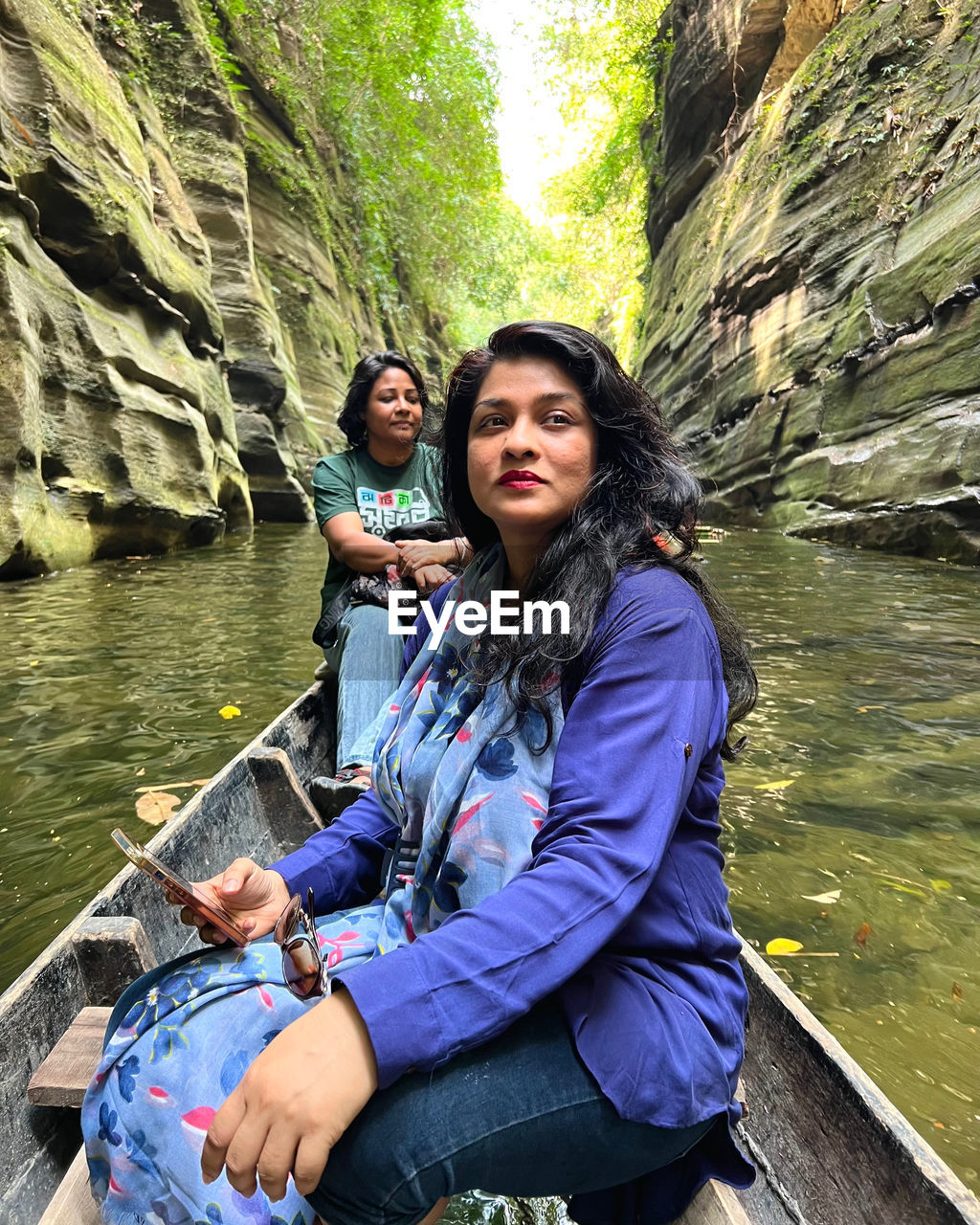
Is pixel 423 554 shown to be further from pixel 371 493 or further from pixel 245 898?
pixel 245 898

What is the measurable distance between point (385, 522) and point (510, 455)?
212 centimetres

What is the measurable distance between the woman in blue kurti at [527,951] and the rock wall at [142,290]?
6.28 m

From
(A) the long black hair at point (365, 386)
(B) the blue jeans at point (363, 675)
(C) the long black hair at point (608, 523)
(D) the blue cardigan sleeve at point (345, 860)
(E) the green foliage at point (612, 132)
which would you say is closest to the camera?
(C) the long black hair at point (608, 523)

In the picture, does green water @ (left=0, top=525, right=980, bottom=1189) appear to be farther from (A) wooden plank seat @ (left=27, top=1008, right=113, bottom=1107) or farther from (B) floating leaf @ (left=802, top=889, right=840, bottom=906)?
Result: (A) wooden plank seat @ (left=27, top=1008, right=113, bottom=1107)

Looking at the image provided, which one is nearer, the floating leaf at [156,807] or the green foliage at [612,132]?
the floating leaf at [156,807]

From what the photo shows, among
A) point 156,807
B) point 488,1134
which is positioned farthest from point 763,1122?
point 156,807

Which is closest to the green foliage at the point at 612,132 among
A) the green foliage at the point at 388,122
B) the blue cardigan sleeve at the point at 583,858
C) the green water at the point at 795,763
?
the green foliage at the point at 388,122

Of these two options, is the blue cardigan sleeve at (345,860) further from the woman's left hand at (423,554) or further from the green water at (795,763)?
the woman's left hand at (423,554)

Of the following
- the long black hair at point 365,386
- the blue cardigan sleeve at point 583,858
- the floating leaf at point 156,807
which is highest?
the long black hair at point 365,386

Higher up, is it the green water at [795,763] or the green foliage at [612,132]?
the green foliage at [612,132]

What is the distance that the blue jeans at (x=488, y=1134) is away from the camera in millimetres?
820

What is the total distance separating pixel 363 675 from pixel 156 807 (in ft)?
3.43

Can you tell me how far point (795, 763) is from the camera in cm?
342

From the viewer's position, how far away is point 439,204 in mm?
21344
